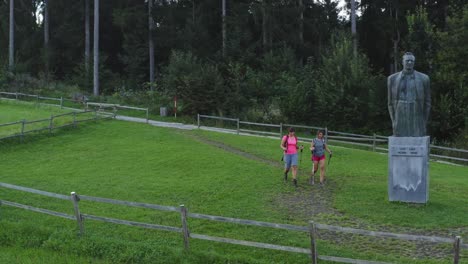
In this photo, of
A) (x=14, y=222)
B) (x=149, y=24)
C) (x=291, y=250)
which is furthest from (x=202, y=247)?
(x=149, y=24)

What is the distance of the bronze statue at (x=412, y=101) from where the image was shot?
14.7m

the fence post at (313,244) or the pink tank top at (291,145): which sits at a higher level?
the pink tank top at (291,145)

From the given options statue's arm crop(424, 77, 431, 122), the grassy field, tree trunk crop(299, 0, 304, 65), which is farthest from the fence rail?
tree trunk crop(299, 0, 304, 65)

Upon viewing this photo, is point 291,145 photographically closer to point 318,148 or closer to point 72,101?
point 318,148

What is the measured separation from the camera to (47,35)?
5831 cm

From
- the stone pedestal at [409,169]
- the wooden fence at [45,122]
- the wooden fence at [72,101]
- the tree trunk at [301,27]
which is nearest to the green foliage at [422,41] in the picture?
the tree trunk at [301,27]

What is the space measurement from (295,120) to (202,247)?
27.1 meters

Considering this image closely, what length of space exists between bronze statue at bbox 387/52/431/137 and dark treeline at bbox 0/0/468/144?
1835cm

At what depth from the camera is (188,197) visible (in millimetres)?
15086

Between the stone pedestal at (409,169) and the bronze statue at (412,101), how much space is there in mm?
320

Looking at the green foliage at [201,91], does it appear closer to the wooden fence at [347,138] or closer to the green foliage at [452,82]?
the wooden fence at [347,138]

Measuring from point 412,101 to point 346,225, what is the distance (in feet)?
14.9

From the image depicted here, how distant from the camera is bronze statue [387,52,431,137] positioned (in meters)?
14.7

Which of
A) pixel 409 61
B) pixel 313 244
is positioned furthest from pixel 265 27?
pixel 313 244
